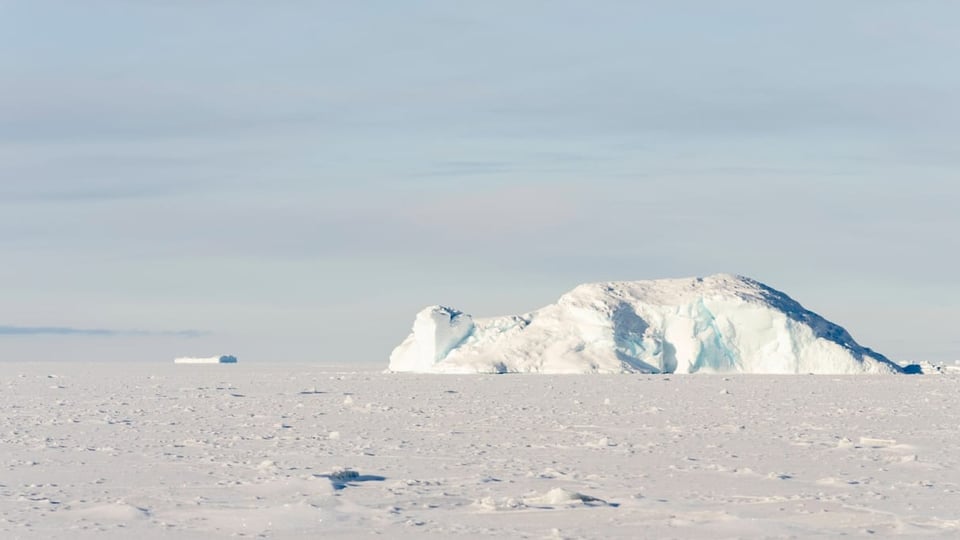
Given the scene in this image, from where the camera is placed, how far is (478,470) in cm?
1385

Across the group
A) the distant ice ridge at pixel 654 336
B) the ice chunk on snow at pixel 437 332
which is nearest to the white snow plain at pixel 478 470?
the distant ice ridge at pixel 654 336

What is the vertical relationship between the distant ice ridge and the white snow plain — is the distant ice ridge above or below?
above

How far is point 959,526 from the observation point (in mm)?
10258

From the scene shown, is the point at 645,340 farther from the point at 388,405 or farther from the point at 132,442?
the point at 132,442

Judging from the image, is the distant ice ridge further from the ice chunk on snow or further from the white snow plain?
the white snow plain

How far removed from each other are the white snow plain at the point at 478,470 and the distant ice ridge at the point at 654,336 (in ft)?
56.9

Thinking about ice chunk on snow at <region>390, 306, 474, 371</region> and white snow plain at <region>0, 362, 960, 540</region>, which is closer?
white snow plain at <region>0, 362, 960, 540</region>

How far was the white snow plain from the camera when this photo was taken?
33.9 ft

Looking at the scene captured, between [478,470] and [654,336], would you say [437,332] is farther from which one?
[478,470]

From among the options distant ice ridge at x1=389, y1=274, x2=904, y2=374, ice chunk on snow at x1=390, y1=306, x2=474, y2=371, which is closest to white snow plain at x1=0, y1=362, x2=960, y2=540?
distant ice ridge at x1=389, y1=274, x2=904, y2=374

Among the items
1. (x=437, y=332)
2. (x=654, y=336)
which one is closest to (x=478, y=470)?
(x=654, y=336)

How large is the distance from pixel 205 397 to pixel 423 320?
18.1 m

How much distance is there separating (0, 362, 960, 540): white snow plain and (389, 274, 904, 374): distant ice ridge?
17341 mm

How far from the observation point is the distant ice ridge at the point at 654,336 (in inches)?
1706
